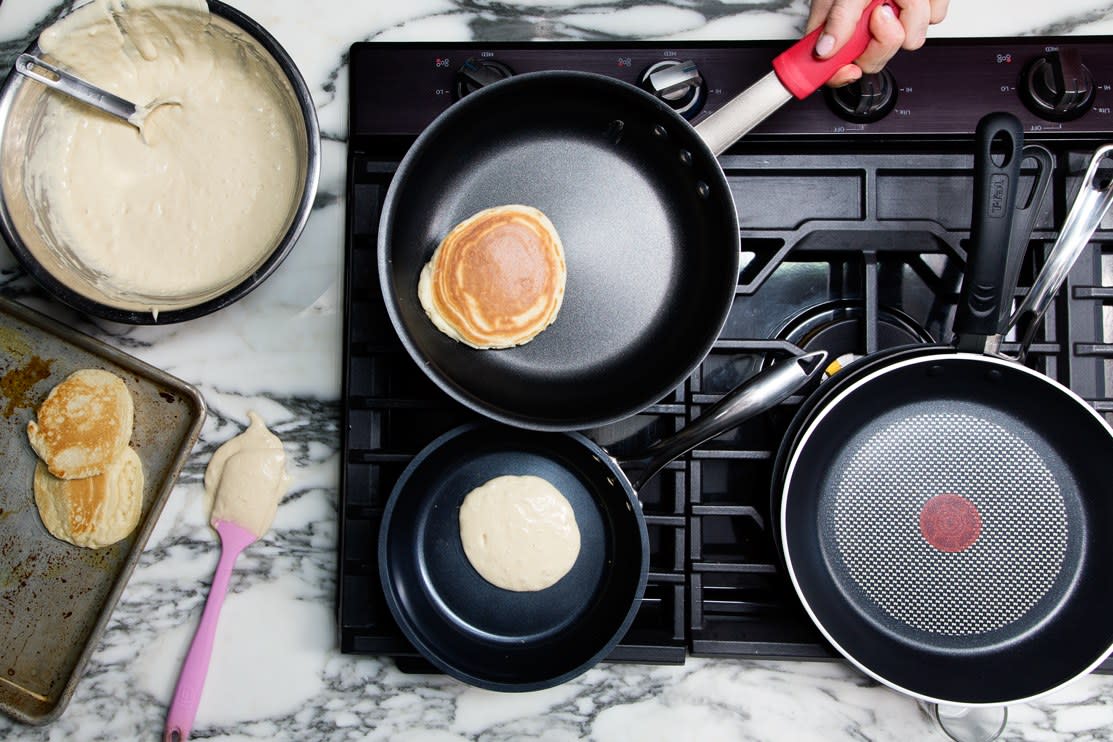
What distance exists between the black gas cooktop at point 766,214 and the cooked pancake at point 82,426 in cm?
27

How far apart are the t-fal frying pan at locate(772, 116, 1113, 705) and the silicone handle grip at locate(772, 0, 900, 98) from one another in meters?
0.33

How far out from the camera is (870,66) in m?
0.80

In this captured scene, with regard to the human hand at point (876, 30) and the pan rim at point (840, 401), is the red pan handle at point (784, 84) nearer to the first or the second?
the human hand at point (876, 30)

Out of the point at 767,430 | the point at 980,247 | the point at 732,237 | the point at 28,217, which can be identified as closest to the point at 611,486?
the point at 767,430

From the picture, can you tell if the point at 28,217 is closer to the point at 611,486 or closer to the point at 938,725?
the point at 611,486

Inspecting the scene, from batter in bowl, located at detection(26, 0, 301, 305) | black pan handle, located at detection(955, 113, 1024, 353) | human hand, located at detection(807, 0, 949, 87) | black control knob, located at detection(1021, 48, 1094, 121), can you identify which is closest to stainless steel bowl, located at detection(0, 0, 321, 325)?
batter in bowl, located at detection(26, 0, 301, 305)

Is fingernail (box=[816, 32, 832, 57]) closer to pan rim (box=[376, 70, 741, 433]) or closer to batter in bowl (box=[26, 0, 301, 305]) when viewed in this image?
pan rim (box=[376, 70, 741, 433])

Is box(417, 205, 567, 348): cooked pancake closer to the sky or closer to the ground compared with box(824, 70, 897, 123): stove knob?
closer to the ground

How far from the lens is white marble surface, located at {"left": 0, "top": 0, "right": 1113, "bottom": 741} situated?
91 centimetres

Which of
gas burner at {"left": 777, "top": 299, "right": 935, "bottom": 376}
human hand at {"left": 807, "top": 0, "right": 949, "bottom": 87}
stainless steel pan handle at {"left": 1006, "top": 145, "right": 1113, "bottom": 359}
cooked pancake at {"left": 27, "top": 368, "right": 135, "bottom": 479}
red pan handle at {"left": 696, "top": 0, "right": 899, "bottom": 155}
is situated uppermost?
human hand at {"left": 807, "top": 0, "right": 949, "bottom": 87}

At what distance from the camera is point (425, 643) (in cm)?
85

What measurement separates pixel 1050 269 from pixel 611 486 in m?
0.51

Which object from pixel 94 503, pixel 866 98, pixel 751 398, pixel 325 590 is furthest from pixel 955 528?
pixel 94 503

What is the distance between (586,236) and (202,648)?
646 mm
